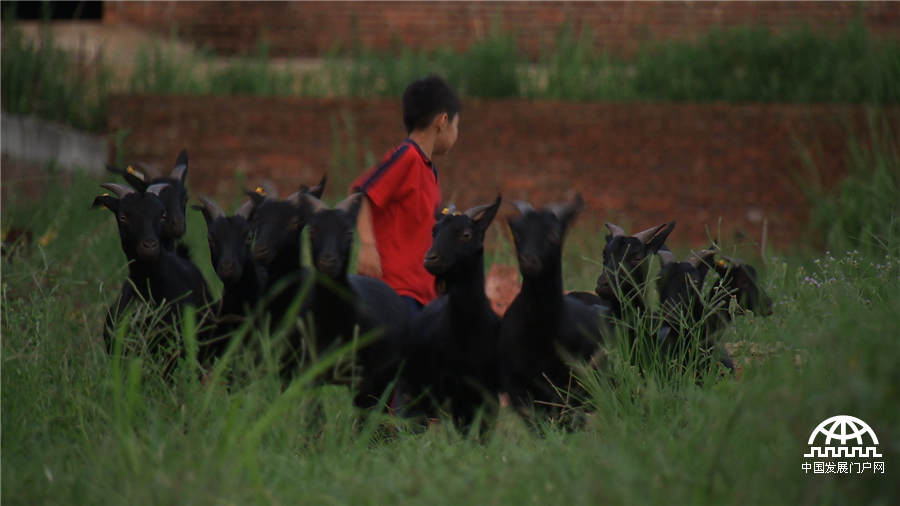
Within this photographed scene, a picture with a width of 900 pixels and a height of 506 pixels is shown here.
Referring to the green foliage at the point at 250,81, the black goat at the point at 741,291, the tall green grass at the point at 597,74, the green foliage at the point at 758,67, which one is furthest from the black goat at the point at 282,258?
the green foliage at the point at 758,67

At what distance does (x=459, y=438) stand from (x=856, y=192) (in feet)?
19.1

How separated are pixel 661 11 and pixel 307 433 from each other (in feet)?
31.2

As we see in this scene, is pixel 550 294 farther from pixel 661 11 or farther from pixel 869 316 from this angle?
pixel 661 11

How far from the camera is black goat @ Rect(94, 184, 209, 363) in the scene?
3486mm

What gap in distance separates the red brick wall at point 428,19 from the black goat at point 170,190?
289 inches

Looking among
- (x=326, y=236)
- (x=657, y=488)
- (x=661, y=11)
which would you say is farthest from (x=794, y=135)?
(x=657, y=488)

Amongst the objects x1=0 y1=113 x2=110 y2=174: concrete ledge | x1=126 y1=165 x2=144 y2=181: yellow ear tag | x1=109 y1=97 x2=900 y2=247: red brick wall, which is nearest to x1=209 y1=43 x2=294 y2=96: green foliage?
x1=109 y1=97 x2=900 y2=247: red brick wall

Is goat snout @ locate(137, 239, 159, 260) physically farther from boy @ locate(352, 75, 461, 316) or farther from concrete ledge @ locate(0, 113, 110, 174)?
concrete ledge @ locate(0, 113, 110, 174)

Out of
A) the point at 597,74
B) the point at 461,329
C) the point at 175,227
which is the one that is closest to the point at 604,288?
the point at 461,329

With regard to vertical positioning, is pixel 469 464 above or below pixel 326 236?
below

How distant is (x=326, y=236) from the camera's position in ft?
11.0

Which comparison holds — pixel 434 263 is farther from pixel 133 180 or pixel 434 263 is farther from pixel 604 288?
pixel 133 180

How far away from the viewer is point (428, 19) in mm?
11289

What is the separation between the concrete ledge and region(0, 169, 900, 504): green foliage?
13.5 feet
